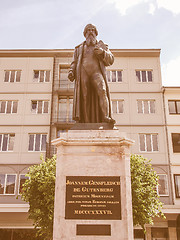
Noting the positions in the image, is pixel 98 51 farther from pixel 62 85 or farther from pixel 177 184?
pixel 62 85

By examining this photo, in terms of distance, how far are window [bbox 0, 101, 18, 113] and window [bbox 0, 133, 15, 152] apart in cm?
260

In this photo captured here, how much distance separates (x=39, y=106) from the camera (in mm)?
28500

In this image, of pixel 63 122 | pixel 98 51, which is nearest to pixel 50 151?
pixel 63 122

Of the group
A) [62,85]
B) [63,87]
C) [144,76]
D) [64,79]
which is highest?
[144,76]

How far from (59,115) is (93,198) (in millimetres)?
22500

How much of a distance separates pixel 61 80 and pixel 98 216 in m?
24.4

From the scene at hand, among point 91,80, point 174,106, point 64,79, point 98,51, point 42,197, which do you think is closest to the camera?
point 98,51

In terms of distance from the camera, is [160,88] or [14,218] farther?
[160,88]

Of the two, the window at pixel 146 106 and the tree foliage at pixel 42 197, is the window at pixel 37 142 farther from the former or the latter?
the window at pixel 146 106

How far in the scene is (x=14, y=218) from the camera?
24297mm

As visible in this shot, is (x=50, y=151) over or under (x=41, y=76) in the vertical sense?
under

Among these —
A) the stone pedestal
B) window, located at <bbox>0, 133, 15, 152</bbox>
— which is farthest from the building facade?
the stone pedestal

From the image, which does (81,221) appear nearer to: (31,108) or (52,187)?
(52,187)

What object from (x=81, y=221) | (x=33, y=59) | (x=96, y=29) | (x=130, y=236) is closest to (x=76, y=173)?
(x=81, y=221)
